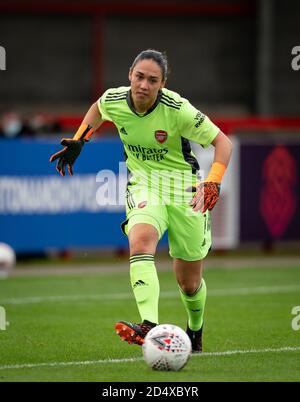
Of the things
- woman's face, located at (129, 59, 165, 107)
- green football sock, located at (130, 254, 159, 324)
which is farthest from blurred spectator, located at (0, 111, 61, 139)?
Answer: green football sock, located at (130, 254, 159, 324)

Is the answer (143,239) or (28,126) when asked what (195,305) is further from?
(28,126)

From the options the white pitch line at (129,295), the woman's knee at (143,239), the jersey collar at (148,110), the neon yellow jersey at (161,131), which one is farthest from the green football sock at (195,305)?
the white pitch line at (129,295)

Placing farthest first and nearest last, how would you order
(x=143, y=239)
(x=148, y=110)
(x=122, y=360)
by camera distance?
(x=148, y=110), (x=122, y=360), (x=143, y=239)

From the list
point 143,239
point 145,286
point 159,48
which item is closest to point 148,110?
point 143,239

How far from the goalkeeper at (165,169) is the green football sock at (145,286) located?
34mm

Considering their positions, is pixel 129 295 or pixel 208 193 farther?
pixel 129 295

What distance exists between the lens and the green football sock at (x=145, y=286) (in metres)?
8.29

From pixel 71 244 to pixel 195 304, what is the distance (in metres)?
7.98

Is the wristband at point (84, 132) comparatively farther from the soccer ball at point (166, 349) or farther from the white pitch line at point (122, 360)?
the soccer ball at point (166, 349)

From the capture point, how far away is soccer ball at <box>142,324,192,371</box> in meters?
7.92

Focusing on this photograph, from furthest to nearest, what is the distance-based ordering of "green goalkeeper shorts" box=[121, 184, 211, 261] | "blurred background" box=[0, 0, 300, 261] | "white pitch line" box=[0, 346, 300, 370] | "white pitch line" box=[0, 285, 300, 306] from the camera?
"blurred background" box=[0, 0, 300, 261], "white pitch line" box=[0, 285, 300, 306], "green goalkeeper shorts" box=[121, 184, 211, 261], "white pitch line" box=[0, 346, 300, 370]

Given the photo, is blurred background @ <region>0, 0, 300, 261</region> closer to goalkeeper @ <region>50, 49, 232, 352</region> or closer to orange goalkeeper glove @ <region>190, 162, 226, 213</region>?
goalkeeper @ <region>50, 49, 232, 352</region>

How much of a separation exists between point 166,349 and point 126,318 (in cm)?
372

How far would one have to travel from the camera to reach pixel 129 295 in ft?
45.1
